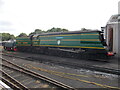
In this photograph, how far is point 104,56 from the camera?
10609mm

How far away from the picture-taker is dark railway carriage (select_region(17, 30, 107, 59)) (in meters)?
10.5

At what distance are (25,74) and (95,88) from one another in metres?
5.16

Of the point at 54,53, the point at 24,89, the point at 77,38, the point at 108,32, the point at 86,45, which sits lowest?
the point at 24,89

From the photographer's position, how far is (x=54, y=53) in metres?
14.5

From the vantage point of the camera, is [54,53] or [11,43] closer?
[54,53]

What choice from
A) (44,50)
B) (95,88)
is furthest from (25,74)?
(44,50)

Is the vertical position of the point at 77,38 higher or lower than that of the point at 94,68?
higher

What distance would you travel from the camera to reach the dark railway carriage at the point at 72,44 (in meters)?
10.5

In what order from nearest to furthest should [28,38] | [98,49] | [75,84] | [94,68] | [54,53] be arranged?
[75,84] → [94,68] → [98,49] → [54,53] → [28,38]

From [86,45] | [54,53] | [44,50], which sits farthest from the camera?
[44,50]

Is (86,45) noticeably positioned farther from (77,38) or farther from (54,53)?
(54,53)

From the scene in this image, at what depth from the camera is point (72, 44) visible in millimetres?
12156

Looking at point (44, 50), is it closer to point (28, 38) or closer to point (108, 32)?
point (28, 38)

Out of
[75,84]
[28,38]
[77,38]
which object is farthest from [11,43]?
[75,84]
